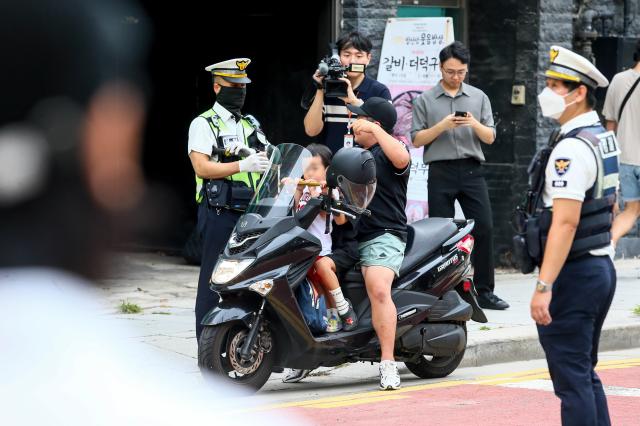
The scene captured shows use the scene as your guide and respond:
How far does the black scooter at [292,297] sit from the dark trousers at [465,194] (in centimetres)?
226

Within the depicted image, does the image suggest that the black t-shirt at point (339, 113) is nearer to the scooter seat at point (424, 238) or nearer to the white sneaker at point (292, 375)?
the scooter seat at point (424, 238)

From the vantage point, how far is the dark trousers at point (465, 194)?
9461mm

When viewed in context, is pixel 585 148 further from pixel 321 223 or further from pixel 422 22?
pixel 422 22

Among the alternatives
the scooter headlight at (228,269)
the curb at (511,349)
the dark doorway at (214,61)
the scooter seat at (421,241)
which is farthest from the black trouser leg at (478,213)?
the scooter headlight at (228,269)

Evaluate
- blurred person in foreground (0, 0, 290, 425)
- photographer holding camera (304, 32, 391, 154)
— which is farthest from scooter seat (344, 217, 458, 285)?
blurred person in foreground (0, 0, 290, 425)

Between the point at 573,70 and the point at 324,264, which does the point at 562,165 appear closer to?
the point at 573,70

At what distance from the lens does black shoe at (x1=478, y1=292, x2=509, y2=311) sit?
970 cm

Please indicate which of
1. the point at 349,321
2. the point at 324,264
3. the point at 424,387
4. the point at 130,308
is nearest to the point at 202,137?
the point at 324,264

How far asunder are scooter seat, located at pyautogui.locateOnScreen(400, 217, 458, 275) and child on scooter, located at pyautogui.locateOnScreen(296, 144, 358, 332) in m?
0.49

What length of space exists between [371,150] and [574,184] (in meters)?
2.73

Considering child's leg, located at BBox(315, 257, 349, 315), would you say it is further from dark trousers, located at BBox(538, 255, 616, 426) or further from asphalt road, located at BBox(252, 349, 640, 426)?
dark trousers, located at BBox(538, 255, 616, 426)

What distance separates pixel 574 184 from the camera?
418 cm

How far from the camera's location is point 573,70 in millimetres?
4336

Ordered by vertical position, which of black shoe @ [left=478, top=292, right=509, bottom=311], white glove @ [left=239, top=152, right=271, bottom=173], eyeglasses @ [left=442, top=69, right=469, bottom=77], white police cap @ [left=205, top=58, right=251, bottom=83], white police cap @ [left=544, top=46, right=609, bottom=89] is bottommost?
black shoe @ [left=478, top=292, right=509, bottom=311]
